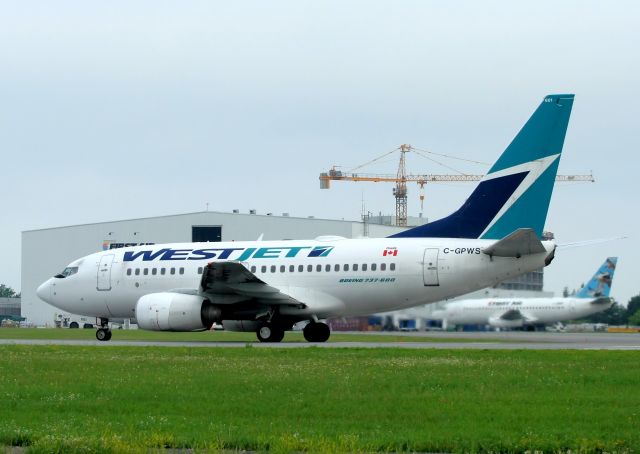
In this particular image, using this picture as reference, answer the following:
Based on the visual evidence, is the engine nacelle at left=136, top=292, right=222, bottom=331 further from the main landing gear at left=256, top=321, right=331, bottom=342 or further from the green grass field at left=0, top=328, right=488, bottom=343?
the green grass field at left=0, top=328, right=488, bottom=343

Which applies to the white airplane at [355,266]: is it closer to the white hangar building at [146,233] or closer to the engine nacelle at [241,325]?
the engine nacelle at [241,325]

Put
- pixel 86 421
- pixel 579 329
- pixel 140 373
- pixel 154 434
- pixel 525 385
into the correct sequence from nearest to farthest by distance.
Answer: pixel 154 434 → pixel 86 421 → pixel 525 385 → pixel 140 373 → pixel 579 329

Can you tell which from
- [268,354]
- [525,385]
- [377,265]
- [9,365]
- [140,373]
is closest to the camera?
[525,385]

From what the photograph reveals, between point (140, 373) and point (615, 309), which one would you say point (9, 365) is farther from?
point (615, 309)

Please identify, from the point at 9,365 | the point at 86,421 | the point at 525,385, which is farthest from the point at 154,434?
the point at 9,365

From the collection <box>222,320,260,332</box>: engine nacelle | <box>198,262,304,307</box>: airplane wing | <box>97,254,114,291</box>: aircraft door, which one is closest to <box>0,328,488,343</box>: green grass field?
<box>222,320,260,332</box>: engine nacelle

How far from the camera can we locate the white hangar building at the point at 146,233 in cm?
8906

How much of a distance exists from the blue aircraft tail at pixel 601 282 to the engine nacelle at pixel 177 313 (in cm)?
4488

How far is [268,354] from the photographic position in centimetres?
2741

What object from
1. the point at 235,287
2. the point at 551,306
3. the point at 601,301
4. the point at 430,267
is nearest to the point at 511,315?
the point at 551,306

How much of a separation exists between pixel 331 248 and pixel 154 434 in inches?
1013

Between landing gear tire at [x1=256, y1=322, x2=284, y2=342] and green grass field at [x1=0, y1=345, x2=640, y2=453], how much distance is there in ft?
40.2

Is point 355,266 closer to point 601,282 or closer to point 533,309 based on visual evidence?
point 533,309

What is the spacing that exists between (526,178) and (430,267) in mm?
4293
